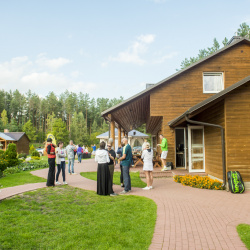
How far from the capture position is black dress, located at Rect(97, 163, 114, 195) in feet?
24.2

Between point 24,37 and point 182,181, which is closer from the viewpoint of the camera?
point 182,181

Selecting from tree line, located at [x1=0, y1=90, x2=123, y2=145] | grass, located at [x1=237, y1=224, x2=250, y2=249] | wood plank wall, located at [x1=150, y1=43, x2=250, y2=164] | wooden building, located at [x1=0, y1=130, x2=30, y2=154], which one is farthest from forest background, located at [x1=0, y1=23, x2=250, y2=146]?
grass, located at [x1=237, y1=224, x2=250, y2=249]

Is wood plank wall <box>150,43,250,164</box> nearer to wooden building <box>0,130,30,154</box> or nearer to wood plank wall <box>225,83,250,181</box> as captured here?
wood plank wall <box>225,83,250,181</box>

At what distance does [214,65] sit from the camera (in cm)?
1297

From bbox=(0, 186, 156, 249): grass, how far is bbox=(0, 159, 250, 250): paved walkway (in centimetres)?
31

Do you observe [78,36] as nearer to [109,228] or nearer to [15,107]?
[109,228]

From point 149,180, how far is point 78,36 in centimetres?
866

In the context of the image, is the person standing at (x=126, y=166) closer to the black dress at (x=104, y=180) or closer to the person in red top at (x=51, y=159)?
the black dress at (x=104, y=180)

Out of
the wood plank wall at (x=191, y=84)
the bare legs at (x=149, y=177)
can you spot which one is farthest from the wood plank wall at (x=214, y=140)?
the bare legs at (x=149, y=177)

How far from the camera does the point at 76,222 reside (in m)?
4.84

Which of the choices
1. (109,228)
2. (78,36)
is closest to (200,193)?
(109,228)

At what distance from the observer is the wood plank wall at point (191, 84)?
12.9 metres

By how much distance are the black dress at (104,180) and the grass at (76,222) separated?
32 cm

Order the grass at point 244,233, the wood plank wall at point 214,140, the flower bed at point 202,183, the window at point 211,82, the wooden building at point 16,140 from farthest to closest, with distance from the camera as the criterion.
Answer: the wooden building at point 16,140, the window at point 211,82, the wood plank wall at point 214,140, the flower bed at point 202,183, the grass at point 244,233
